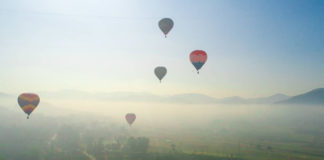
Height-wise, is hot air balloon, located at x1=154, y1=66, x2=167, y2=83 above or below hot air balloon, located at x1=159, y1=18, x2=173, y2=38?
below

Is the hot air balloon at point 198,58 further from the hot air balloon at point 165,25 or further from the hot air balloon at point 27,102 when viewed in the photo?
the hot air balloon at point 27,102

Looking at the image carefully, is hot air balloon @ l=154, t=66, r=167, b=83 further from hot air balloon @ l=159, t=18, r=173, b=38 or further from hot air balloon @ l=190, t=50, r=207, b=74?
hot air balloon @ l=159, t=18, r=173, b=38

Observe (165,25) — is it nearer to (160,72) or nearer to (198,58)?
(198,58)

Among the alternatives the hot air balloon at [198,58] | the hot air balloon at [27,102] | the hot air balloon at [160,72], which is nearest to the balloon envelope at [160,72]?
the hot air balloon at [160,72]

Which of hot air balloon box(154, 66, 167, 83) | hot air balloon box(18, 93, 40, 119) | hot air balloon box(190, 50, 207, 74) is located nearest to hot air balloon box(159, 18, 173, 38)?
hot air balloon box(190, 50, 207, 74)

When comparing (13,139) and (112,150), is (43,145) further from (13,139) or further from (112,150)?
(112,150)
